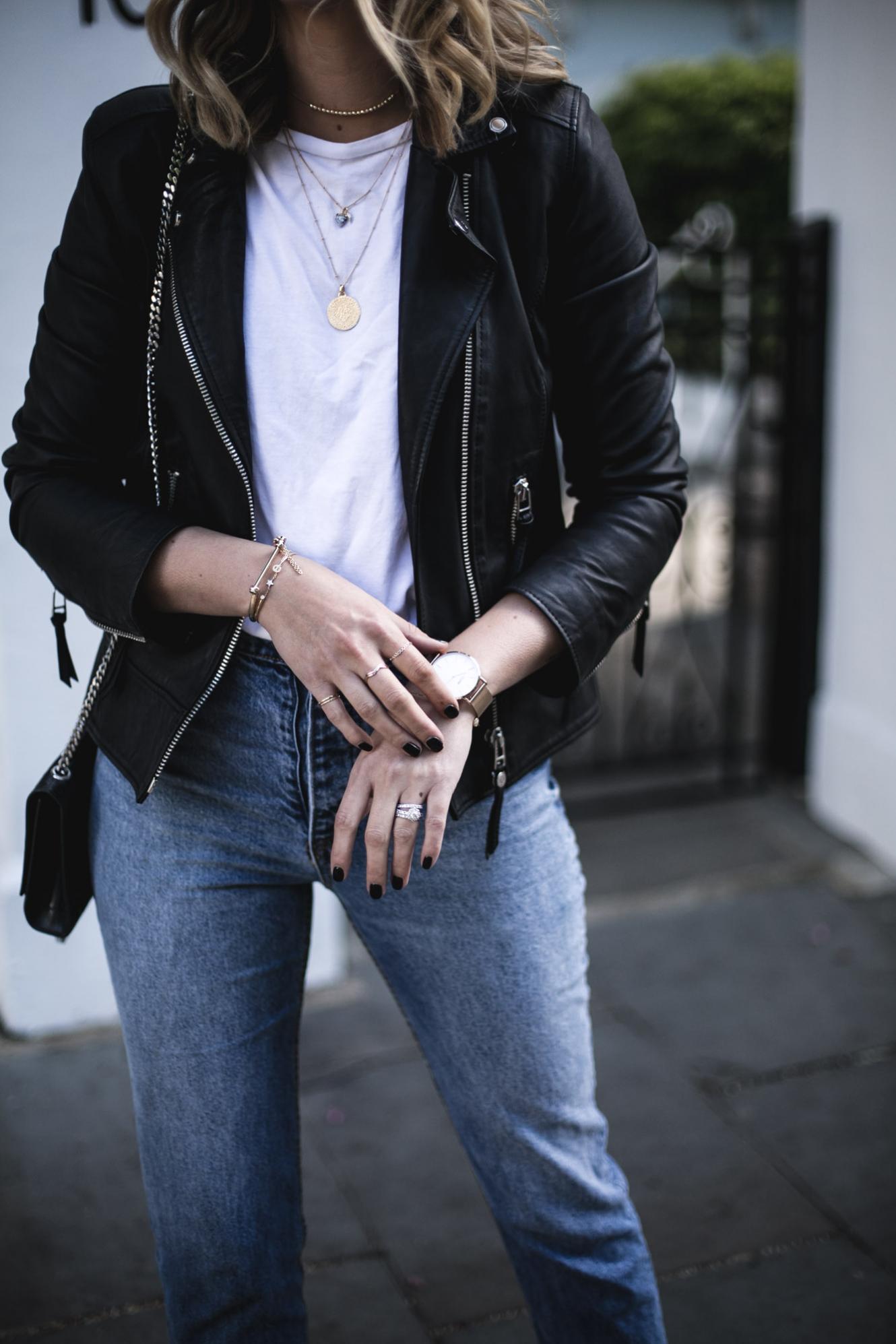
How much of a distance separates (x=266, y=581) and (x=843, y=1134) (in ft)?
7.19

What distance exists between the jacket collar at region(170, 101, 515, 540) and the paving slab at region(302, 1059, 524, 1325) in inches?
66.2

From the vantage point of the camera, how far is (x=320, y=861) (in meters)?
1.57

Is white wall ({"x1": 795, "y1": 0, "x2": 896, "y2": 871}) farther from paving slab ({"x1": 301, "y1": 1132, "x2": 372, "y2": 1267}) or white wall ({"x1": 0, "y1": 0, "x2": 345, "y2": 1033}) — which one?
paving slab ({"x1": 301, "y1": 1132, "x2": 372, "y2": 1267})

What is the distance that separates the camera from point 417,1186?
279 cm

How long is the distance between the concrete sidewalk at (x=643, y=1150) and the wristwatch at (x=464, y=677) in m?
0.31

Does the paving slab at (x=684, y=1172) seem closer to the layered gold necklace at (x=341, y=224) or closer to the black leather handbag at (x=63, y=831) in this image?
the black leather handbag at (x=63, y=831)

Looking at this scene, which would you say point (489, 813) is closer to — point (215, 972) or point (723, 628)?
point (215, 972)

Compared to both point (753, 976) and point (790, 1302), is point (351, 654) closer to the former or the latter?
point (790, 1302)

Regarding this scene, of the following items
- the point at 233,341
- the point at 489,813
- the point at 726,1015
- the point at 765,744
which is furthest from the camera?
the point at 765,744

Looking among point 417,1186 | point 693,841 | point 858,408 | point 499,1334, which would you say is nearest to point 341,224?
point 499,1334

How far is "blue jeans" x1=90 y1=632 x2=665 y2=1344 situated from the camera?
1.56 m

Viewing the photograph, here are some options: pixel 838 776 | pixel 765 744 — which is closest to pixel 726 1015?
pixel 838 776

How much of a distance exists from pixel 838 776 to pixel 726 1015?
4.44ft

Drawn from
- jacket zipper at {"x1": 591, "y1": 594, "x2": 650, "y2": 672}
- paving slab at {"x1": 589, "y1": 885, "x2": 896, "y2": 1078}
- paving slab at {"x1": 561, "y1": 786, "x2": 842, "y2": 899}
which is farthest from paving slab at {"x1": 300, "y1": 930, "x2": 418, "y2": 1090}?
jacket zipper at {"x1": 591, "y1": 594, "x2": 650, "y2": 672}
